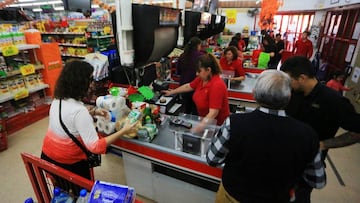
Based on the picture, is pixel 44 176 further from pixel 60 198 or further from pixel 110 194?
pixel 110 194

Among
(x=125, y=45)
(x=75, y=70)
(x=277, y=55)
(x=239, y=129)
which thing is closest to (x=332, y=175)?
(x=239, y=129)

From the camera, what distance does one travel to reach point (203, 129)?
1869 mm

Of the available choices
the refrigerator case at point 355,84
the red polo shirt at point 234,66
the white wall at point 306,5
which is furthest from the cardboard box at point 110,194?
the white wall at point 306,5

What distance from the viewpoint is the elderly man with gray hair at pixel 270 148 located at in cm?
105

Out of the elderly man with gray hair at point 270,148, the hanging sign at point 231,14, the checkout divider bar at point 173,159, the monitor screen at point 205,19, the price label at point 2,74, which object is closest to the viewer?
the elderly man with gray hair at point 270,148

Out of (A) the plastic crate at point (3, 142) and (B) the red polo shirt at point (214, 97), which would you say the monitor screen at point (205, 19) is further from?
(A) the plastic crate at point (3, 142)

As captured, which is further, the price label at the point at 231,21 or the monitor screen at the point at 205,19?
the price label at the point at 231,21

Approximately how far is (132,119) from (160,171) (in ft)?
2.21

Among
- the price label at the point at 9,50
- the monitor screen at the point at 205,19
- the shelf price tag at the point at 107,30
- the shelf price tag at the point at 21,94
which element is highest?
the monitor screen at the point at 205,19

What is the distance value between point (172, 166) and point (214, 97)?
2.62 feet

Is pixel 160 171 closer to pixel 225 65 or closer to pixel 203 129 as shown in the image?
pixel 203 129

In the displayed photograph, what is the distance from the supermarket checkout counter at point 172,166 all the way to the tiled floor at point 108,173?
43cm

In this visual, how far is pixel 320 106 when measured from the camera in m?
1.51

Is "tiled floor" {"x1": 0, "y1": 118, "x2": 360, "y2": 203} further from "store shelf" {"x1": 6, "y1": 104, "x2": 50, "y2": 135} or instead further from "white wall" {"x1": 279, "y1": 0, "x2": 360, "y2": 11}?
"white wall" {"x1": 279, "y1": 0, "x2": 360, "y2": 11}
